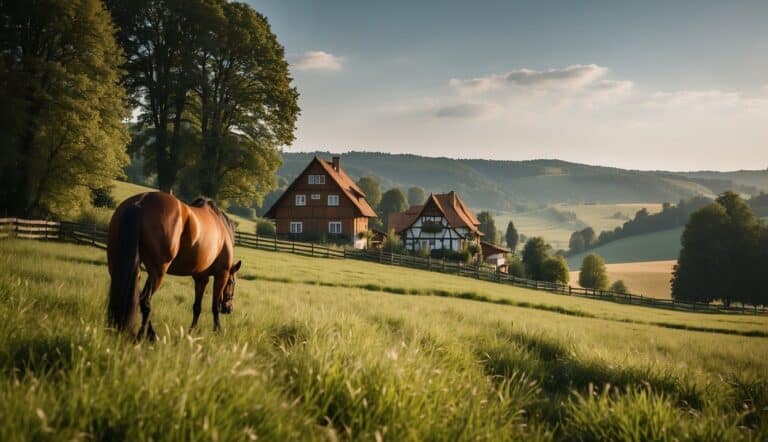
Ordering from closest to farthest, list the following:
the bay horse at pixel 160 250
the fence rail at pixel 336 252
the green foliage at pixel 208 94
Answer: the bay horse at pixel 160 250 → the fence rail at pixel 336 252 → the green foliage at pixel 208 94

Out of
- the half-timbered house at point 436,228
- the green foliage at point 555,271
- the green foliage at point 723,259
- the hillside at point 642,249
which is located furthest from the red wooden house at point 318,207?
the hillside at point 642,249

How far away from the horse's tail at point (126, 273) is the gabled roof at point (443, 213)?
56.0 m

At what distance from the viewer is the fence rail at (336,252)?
77.2ft

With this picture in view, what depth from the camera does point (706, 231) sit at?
5525 cm

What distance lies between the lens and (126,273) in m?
4.51

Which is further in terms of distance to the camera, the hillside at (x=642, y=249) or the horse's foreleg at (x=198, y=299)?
the hillside at (x=642, y=249)

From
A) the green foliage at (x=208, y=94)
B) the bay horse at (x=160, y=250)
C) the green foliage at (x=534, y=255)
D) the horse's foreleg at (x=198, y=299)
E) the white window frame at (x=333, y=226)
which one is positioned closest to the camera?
the bay horse at (x=160, y=250)

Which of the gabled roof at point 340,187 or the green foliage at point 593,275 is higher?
the gabled roof at point 340,187

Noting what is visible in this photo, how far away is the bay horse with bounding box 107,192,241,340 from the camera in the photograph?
4.39 meters

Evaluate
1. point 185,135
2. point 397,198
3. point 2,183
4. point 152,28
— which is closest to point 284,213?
point 185,135

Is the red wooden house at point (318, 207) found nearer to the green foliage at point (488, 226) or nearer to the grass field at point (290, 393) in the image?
the grass field at point (290, 393)

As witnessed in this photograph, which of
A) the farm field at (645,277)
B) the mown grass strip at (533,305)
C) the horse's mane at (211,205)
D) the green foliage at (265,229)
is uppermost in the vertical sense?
the horse's mane at (211,205)

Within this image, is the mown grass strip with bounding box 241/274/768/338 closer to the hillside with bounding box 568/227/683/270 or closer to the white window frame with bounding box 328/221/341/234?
the white window frame with bounding box 328/221/341/234

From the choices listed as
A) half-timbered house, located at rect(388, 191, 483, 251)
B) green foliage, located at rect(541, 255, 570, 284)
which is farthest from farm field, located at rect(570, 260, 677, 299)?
half-timbered house, located at rect(388, 191, 483, 251)
